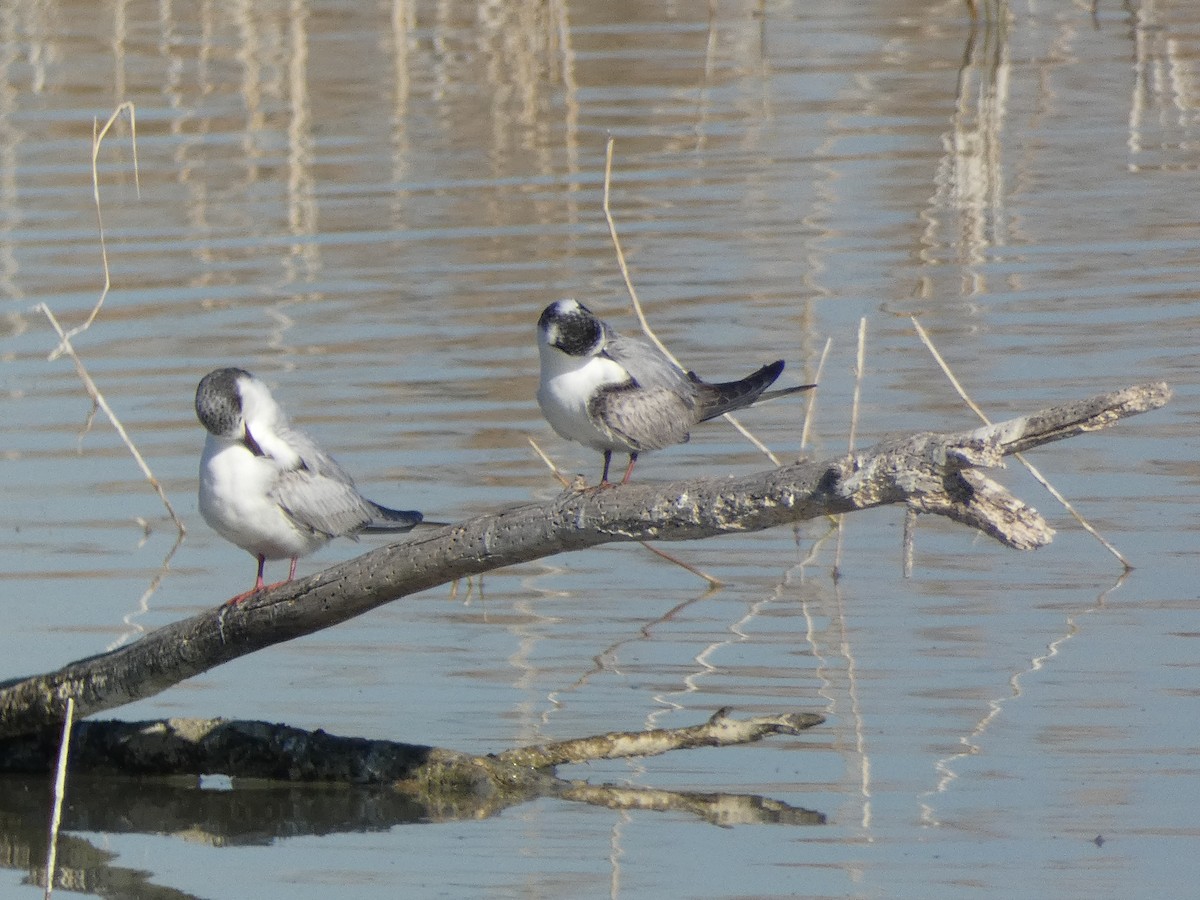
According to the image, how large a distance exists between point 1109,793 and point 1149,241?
7.67 meters

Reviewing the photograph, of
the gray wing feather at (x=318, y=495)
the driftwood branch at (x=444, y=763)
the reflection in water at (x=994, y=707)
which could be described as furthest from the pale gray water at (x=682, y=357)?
the gray wing feather at (x=318, y=495)

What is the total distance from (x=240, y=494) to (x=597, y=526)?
1.31 metres

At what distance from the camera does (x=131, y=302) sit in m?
12.8

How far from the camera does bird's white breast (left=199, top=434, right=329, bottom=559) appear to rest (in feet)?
20.4

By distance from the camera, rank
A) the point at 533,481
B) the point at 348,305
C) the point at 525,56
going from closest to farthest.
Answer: the point at 533,481, the point at 348,305, the point at 525,56

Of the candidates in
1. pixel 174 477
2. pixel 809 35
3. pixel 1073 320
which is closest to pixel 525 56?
pixel 809 35

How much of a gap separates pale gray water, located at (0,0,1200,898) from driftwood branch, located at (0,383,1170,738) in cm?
56

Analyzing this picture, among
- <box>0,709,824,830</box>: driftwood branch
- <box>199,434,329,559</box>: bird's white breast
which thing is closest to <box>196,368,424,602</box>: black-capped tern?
<box>199,434,329,559</box>: bird's white breast

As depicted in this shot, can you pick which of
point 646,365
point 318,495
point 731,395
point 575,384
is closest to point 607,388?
point 575,384

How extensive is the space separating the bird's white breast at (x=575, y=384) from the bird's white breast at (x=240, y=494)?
94 cm

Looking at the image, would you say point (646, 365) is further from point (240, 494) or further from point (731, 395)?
point (240, 494)

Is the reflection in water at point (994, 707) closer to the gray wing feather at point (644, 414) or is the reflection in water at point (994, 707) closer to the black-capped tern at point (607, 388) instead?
the black-capped tern at point (607, 388)

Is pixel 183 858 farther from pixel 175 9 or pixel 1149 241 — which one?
pixel 175 9

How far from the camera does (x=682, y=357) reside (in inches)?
435
